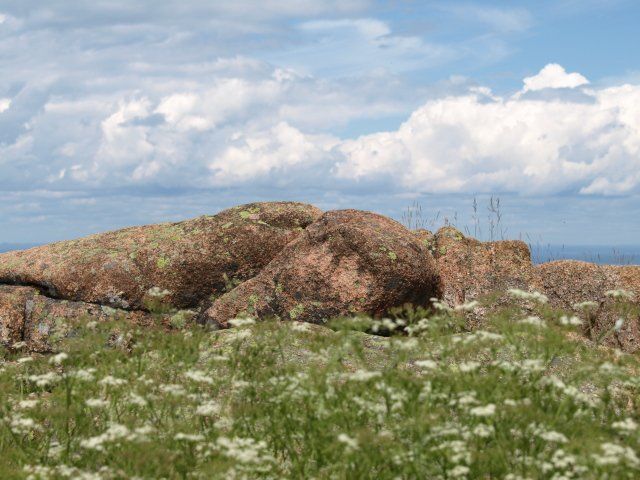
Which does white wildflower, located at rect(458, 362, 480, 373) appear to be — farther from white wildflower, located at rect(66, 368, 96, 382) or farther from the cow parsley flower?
white wildflower, located at rect(66, 368, 96, 382)

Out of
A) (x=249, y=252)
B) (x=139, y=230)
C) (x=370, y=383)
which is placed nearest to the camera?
(x=370, y=383)

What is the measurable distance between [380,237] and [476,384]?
775 cm

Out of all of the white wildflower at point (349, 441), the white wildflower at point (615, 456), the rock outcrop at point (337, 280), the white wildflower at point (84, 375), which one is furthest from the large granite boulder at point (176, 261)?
the white wildflower at point (615, 456)

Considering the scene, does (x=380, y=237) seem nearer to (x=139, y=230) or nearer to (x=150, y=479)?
(x=139, y=230)

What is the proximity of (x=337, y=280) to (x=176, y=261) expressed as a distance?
3.96 meters

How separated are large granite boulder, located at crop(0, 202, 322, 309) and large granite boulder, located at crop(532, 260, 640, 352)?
17.8ft

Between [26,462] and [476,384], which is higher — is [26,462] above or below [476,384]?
below

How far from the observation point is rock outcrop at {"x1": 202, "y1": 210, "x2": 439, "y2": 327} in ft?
47.3

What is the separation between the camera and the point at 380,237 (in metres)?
14.8

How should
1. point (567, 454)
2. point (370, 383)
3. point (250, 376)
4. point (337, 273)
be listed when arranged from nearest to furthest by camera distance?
point (567, 454) → point (370, 383) → point (250, 376) → point (337, 273)

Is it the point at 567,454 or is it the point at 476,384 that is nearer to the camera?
the point at 567,454

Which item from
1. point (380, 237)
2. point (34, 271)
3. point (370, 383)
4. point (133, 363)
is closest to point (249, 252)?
point (380, 237)

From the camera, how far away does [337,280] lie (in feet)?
47.5

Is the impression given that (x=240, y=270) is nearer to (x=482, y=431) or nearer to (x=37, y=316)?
(x=37, y=316)
